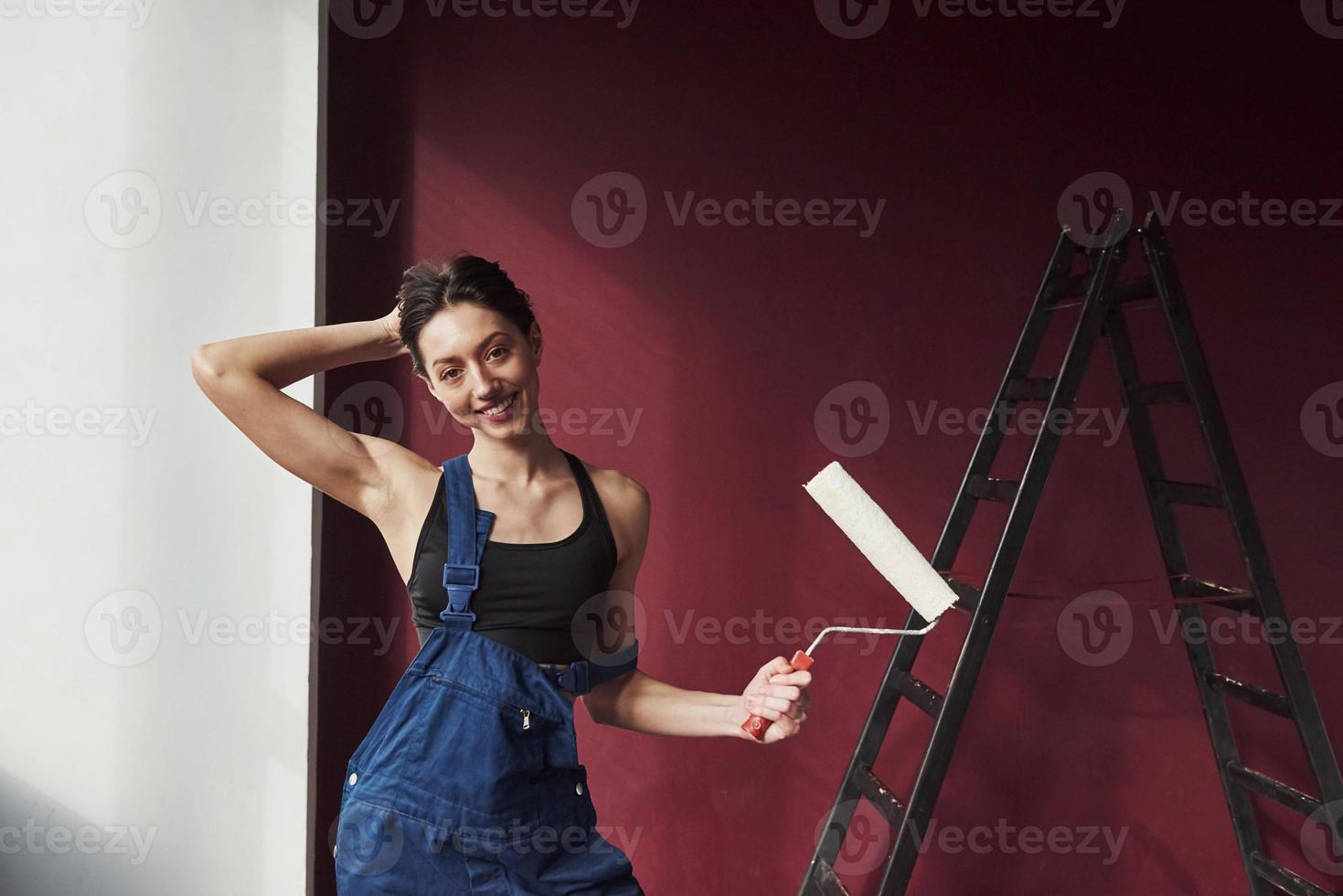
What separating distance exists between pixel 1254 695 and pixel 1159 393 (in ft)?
2.03

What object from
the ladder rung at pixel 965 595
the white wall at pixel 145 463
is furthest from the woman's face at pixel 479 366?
the ladder rung at pixel 965 595

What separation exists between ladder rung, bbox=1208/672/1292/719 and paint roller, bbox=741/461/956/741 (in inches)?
37.7

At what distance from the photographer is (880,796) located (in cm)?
180

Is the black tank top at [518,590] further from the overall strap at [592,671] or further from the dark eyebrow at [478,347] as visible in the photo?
the dark eyebrow at [478,347]

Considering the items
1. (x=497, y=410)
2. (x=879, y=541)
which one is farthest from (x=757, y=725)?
(x=497, y=410)

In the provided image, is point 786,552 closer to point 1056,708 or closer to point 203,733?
point 1056,708

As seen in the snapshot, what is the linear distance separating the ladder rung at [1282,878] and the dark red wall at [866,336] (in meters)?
0.28

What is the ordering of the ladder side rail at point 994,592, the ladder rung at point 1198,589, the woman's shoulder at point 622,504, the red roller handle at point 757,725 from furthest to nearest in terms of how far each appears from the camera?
the ladder rung at point 1198,589, the ladder side rail at point 994,592, the woman's shoulder at point 622,504, the red roller handle at point 757,725

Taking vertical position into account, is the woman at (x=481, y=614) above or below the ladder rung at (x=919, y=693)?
above

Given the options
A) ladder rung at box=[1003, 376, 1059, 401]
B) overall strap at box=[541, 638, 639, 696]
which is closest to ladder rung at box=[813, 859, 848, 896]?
overall strap at box=[541, 638, 639, 696]

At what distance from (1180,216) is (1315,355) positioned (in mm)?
457

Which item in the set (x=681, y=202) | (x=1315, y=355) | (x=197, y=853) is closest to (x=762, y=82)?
(x=681, y=202)

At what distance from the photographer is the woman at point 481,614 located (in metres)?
1.24

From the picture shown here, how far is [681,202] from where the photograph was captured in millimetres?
2199
